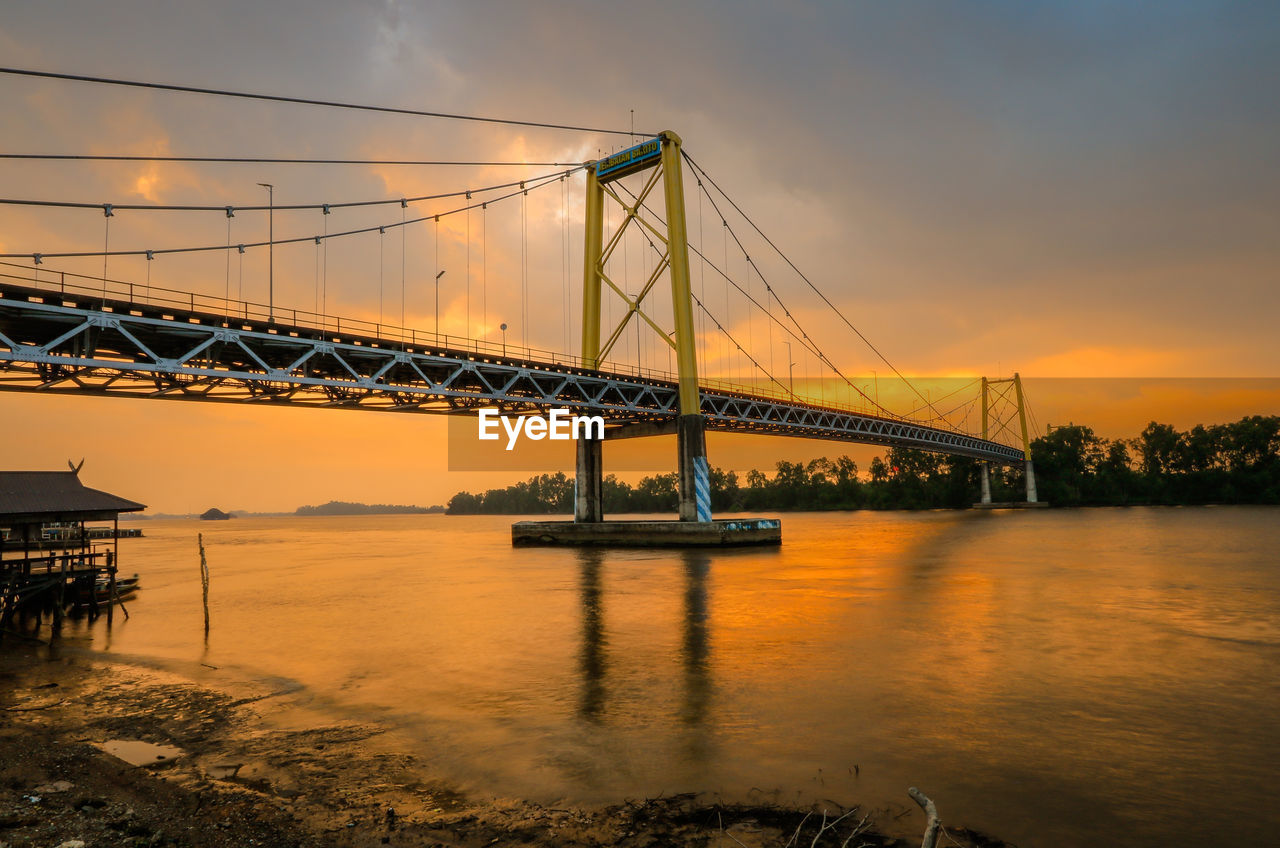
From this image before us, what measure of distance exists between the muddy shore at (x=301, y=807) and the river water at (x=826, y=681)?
53 centimetres

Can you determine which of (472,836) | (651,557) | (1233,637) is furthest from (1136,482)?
(472,836)

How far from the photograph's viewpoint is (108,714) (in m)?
12.1

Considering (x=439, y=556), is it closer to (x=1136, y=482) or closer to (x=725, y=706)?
(x=725, y=706)

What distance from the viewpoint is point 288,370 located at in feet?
104

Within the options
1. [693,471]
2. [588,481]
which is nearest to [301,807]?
[693,471]

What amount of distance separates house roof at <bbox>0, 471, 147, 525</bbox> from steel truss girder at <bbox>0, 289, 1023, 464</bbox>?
4.29 m

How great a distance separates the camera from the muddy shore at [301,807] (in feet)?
22.9

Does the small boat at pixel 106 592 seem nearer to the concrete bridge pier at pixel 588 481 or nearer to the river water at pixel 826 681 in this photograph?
the river water at pixel 826 681

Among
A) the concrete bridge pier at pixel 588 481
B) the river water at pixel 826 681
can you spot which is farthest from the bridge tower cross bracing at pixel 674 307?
the river water at pixel 826 681

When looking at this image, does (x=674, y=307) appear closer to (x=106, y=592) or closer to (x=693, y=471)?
(x=693, y=471)

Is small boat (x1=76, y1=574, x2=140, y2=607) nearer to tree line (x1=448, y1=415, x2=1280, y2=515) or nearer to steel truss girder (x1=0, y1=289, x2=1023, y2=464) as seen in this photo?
steel truss girder (x1=0, y1=289, x2=1023, y2=464)

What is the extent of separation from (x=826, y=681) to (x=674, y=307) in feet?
118

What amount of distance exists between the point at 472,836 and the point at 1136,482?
15329cm

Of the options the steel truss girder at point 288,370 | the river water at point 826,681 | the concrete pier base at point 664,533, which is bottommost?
the river water at point 826,681
